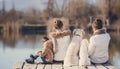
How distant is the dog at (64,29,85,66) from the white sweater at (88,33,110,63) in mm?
145

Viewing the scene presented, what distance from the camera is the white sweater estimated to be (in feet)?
17.2

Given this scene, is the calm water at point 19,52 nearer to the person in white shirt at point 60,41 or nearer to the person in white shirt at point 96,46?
the person in white shirt at point 60,41

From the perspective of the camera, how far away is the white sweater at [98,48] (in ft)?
17.2

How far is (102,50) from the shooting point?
17.6 ft

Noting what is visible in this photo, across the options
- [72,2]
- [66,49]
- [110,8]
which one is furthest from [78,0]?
[66,49]

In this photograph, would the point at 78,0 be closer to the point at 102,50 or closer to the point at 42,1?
the point at 42,1

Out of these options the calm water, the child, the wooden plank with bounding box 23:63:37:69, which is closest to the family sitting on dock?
the child

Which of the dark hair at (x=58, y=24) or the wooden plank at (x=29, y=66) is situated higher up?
the dark hair at (x=58, y=24)

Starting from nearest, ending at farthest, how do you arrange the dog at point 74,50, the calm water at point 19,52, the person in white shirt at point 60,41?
the dog at point 74,50
the person in white shirt at point 60,41
the calm water at point 19,52

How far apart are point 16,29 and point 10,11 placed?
24.9 feet

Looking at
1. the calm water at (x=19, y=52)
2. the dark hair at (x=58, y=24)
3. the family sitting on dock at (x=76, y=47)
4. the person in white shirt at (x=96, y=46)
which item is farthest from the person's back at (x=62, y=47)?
the calm water at (x=19, y=52)

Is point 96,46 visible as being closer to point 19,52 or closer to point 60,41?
point 60,41

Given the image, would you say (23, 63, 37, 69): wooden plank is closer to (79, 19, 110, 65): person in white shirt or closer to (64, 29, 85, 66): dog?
(64, 29, 85, 66): dog

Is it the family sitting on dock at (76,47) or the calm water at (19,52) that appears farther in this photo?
the calm water at (19,52)
